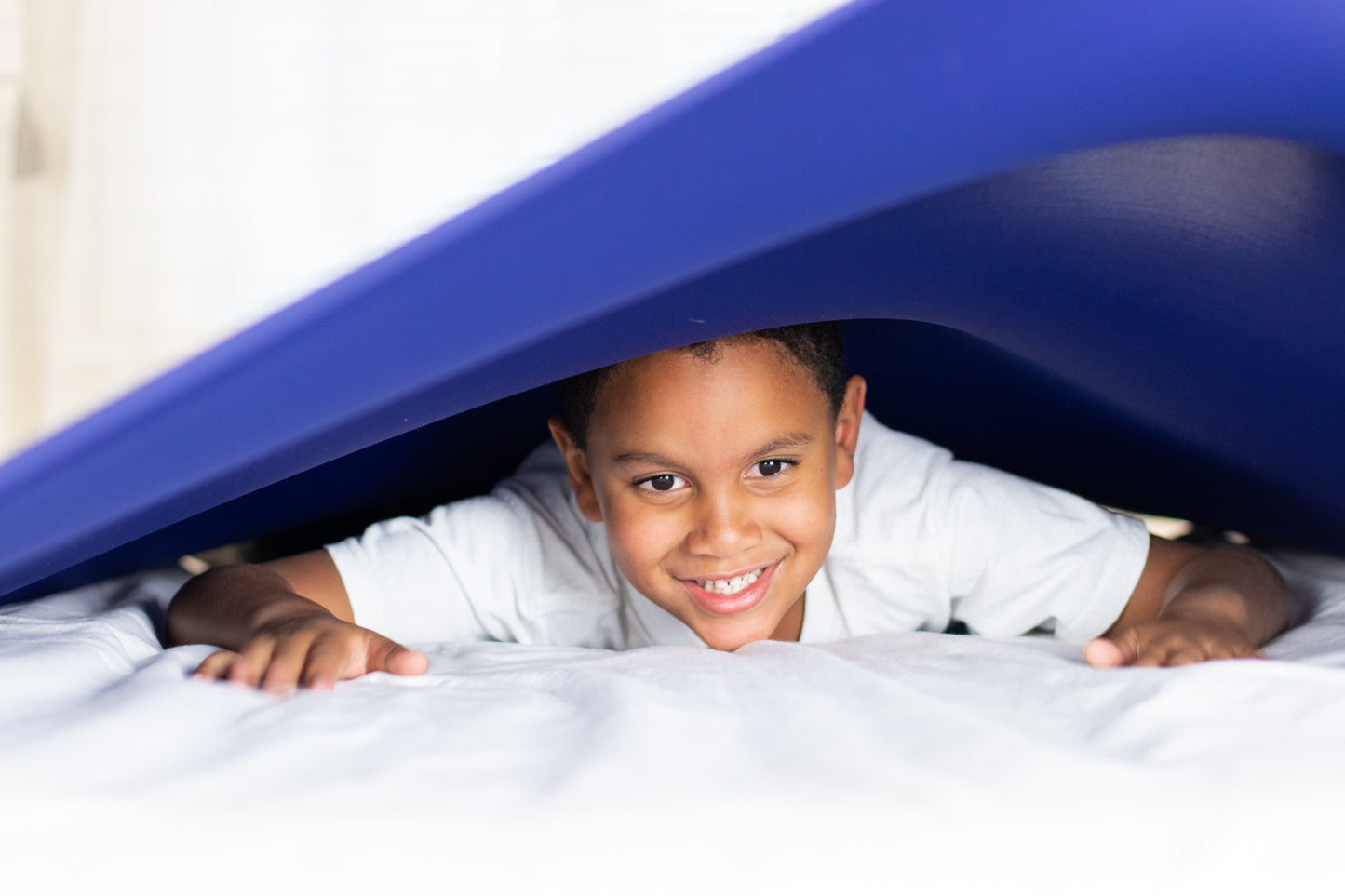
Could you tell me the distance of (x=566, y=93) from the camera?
7.54 feet

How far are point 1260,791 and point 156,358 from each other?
2254 mm

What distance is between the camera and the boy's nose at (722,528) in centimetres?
82

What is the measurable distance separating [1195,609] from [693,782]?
0.47m

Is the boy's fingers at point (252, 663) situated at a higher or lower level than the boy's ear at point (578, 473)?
lower

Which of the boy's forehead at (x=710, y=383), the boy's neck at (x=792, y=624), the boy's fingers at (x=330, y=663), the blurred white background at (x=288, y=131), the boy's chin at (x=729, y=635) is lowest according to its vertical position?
the boy's neck at (x=792, y=624)

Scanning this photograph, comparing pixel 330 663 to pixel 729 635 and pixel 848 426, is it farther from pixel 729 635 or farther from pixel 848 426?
pixel 848 426

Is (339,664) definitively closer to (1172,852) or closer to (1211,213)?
(1172,852)

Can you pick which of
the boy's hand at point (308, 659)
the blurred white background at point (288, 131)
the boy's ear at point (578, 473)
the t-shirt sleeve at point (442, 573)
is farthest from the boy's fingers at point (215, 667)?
the blurred white background at point (288, 131)

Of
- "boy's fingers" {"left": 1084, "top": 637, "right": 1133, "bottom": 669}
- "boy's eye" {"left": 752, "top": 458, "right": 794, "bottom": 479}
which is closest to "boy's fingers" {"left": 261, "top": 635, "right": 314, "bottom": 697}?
"boy's eye" {"left": 752, "top": 458, "right": 794, "bottom": 479}

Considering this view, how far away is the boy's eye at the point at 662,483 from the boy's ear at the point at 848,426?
16 centimetres

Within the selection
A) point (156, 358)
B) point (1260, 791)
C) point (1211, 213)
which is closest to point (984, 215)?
point (1211, 213)

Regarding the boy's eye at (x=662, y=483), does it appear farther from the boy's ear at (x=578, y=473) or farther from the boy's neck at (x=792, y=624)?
the boy's neck at (x=792, y=624)

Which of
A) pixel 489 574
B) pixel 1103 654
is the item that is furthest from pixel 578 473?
pixel 1103 654

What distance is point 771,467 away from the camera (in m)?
0.84
